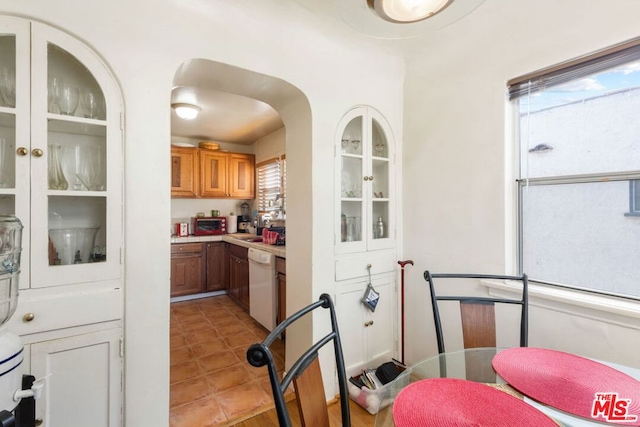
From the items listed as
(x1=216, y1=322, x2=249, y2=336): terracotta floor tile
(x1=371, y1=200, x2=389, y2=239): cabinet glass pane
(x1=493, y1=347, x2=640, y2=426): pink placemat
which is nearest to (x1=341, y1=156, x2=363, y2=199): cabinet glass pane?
(x1=371, y1=200, x2=389, y2=239): cabinet glass pane

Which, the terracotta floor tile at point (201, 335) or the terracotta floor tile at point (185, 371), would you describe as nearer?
the terracotta floor tile at point (185, 371)

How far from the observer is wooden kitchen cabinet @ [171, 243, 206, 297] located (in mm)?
4031

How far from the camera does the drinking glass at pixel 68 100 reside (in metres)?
1.34

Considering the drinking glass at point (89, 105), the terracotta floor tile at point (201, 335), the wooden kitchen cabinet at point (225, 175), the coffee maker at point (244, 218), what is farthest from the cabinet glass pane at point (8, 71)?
the coffee maker at point (244, 218)

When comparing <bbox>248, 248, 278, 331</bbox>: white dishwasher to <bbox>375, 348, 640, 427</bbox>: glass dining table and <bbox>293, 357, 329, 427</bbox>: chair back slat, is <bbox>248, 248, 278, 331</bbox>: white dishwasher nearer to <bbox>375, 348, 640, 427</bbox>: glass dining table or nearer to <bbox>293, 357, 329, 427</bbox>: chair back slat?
<bbox>375, 348, 640, 427</bbox>: glass dining table

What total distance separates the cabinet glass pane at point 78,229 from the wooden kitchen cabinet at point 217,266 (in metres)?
2.98

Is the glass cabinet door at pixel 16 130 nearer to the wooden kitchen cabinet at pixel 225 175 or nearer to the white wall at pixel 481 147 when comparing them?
the white wall at pixel 481 147

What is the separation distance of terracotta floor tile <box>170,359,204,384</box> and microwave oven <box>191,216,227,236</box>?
7.76 ft

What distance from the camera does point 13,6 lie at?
1.17 m

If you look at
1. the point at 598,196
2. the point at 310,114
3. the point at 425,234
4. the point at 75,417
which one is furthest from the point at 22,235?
the point at 598,196

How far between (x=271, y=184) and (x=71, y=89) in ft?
10.4

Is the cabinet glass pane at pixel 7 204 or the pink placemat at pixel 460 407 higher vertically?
the cabinet glass pane at pixel 7 204

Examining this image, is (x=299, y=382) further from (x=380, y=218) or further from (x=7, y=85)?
(x=380, y=218)

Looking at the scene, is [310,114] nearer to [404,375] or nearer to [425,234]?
[425,234]
